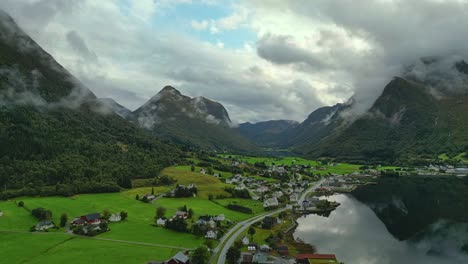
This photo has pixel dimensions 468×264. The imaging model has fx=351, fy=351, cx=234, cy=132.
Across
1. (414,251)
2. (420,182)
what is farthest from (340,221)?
(420,182)

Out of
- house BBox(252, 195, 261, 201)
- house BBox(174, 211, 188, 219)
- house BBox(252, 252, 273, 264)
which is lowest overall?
house BBox(252, 252, 273, 264)

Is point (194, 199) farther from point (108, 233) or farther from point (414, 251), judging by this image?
point (414, 251)

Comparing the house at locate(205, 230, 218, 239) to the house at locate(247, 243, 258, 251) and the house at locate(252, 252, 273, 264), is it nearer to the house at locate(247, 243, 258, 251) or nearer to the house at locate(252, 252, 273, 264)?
the house at locate(247, 243, 258, 251)

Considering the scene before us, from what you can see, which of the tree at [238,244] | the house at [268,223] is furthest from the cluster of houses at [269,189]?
the tree at [238,244]

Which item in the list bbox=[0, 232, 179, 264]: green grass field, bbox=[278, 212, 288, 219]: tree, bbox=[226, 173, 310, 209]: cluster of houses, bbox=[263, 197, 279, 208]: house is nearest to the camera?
bbox=[0, 232, 179, 264]: green grass field

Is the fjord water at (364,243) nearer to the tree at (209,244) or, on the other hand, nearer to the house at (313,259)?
the house at (313,259)

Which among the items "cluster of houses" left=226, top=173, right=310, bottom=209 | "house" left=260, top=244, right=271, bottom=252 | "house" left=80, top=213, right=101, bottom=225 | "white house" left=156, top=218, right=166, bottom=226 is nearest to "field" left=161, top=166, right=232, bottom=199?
"cluster of houses" left=226, top=173, right=310, bottom=209

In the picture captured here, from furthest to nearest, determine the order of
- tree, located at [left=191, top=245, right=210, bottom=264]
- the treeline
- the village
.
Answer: the treeline → the village → tree, located at [left=191, top=245, right=210, bottom=264]
